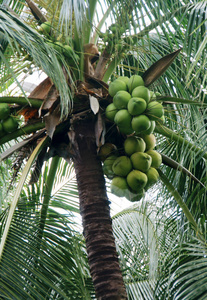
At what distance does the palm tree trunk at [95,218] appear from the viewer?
2.51 m

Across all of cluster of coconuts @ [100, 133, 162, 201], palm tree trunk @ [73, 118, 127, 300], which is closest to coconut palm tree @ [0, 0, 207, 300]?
palm tree trunk @ [73, 118, 127, 300]

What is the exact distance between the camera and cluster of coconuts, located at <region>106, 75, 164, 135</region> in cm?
248

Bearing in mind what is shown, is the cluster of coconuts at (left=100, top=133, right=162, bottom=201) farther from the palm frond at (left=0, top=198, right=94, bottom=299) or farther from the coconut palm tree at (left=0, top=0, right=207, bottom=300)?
the palm frond at (left=0, top=198, right=94, bottom=299)

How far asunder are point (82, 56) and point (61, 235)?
1.25 metres

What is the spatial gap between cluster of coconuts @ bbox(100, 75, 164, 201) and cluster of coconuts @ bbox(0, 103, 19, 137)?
59cm

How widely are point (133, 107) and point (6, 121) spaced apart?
2.91 feet

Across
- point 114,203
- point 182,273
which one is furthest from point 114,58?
point 114,203

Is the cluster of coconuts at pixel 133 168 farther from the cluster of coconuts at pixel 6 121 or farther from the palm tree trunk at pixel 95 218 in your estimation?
the cluster of coconuts at pixel 6 121

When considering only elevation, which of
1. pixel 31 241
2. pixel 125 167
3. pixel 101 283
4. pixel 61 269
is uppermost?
pixel 125 167

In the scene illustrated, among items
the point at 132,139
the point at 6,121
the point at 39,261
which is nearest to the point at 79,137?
the point at 132,139

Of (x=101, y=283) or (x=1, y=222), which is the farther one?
(x=1, y=222)

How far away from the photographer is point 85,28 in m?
3.02

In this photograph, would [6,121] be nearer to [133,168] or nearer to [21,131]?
[21,131]

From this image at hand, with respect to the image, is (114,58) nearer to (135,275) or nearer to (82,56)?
(82,56)
